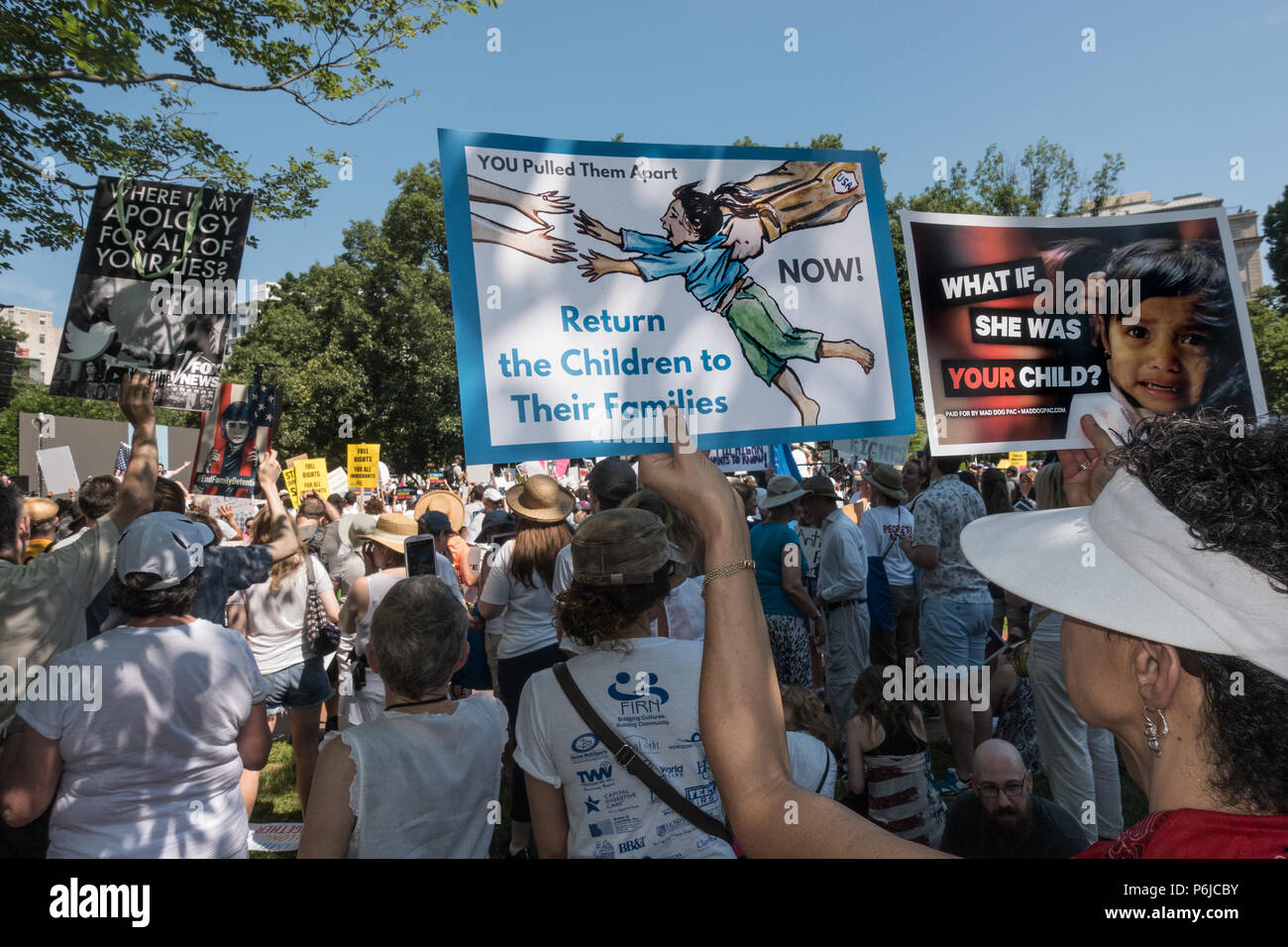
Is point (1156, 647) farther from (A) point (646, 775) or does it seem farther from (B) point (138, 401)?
(B) point (138, 401)

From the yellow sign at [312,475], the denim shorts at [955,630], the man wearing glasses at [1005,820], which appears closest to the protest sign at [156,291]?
the man wearing glasses at [1005,820]

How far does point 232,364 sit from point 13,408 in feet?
90.7

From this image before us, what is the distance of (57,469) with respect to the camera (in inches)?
389

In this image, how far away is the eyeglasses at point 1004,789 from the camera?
3039mm

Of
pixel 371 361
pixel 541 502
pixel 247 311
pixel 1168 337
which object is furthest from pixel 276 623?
pixel 247 311

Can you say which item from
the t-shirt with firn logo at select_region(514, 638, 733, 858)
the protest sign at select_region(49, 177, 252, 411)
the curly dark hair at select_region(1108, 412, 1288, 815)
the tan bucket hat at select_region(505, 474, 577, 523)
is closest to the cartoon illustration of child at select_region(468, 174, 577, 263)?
the t-shirt with firn logo at select_region(514, 638, 733, 858)

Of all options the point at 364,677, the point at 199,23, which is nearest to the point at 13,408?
the point at 199,23

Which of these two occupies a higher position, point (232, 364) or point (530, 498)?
point (232, 364)

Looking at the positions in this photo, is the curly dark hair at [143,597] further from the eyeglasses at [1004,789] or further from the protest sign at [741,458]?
the protest sign at [741,458]

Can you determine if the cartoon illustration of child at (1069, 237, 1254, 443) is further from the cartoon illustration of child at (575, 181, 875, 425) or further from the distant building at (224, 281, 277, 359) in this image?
the distant building at (224, 281, 277, 359)

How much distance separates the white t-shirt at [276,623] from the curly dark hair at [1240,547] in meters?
5.36

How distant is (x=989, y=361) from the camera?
11.5ft
